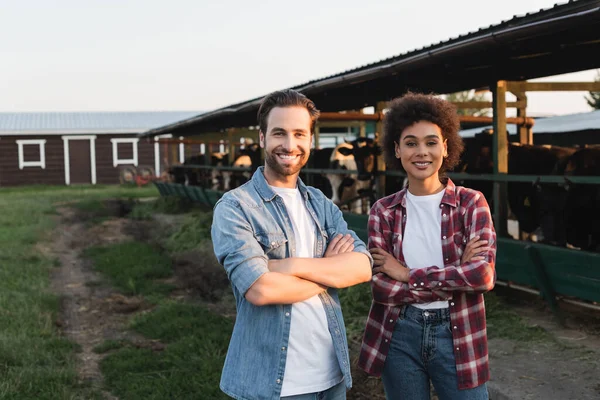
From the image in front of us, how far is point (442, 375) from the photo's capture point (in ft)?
8.59

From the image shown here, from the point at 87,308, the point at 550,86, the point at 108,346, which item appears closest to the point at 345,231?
the point at 108,346

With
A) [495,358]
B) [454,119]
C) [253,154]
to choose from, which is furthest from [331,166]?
[454,119]

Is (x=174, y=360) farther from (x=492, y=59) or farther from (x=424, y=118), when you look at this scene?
(x=492, y=59)

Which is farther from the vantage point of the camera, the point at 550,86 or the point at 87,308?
the point at 550,86

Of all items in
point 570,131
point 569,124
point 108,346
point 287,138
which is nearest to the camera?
point 287,138

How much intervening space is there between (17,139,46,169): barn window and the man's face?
108ft

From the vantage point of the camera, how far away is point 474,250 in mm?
2637

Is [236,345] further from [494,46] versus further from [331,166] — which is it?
[331,166]

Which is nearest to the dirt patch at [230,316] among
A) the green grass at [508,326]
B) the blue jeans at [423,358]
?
the green grass at [508,326]

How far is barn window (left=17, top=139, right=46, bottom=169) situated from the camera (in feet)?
109

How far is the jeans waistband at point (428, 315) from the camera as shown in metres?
2.63

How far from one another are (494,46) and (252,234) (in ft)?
12.9

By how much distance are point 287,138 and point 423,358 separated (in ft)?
3.11

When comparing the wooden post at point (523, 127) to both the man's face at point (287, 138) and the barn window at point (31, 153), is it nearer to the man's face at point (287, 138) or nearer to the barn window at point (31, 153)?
the man's face at point (287, 138)
